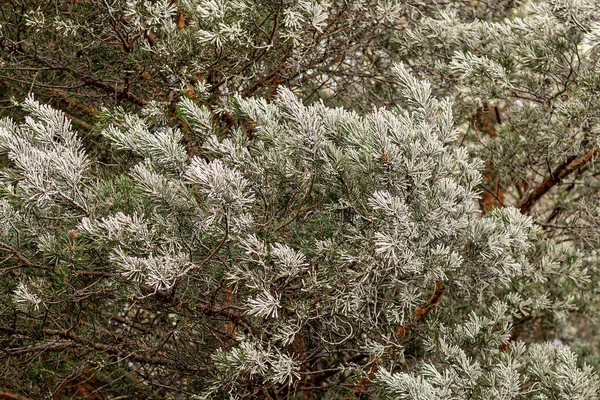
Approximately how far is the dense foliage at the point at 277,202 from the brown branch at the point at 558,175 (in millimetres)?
39

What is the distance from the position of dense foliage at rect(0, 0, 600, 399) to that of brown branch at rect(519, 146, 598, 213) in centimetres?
4

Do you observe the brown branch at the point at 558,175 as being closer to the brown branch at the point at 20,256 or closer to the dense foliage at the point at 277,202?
the dense foliage at the point at 277,202

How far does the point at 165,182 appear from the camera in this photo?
9.80 feet

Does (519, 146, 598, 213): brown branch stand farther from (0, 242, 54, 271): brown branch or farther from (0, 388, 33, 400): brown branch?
(0, 388, 33, 400): brown branch

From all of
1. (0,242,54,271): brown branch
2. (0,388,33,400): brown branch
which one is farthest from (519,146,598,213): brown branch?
(0,388,33,400): brown branch

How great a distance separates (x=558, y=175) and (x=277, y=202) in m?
2.93

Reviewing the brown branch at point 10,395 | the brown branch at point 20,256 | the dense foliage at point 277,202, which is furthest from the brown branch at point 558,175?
the brown branch at point 10,395

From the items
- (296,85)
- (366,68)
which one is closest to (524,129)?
(366,68)

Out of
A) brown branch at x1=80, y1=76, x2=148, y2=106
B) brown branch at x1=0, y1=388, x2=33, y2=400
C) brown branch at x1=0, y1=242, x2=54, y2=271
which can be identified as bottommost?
brown branch at x1=0, y1=388, x2=33, y2=400

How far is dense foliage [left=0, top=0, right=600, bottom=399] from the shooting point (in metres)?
3.06

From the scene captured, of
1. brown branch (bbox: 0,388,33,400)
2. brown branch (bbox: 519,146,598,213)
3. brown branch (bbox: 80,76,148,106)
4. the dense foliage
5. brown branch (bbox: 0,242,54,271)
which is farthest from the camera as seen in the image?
brown branch (bbox: 519,146,598,213)

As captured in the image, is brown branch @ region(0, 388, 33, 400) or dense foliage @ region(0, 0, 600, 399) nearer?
dense foliage @ region(0, 0, 600, 399)

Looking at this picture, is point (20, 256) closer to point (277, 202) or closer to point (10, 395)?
point (277, 202)

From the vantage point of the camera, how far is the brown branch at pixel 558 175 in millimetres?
5090
